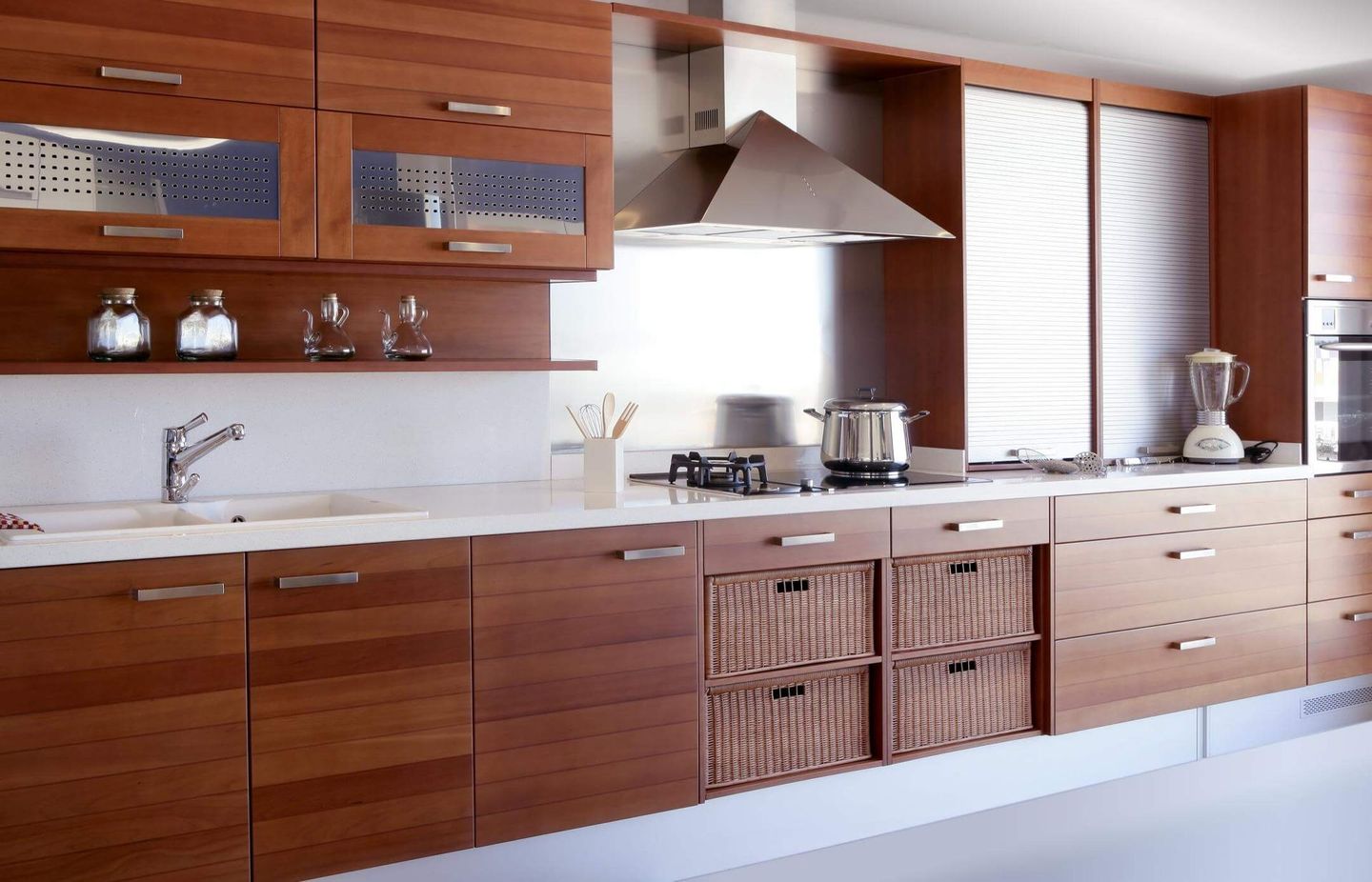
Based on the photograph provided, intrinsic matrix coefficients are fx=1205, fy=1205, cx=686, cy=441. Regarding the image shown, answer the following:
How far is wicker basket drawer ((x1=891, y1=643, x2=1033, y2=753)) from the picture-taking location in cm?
312

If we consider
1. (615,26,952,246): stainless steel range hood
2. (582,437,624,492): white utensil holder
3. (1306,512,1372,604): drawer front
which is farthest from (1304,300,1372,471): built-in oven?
(582,437,624,492): white utensil holder

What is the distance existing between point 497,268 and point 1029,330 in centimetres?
173

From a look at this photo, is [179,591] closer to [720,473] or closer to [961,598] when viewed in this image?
[720,473]

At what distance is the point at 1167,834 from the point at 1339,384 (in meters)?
3.99

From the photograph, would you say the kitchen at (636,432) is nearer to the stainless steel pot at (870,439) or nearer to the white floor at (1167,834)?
the stainless steel pot at (870,439)

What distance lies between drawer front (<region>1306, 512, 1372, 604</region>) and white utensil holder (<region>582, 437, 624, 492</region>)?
90.7 inches

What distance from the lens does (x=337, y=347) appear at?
2.88m

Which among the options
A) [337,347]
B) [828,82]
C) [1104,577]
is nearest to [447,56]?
[337,347]

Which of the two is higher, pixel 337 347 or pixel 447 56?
pixel 447 56

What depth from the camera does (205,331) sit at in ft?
8.96

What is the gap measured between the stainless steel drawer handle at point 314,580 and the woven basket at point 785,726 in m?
0.91

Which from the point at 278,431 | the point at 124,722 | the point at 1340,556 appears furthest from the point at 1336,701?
the point at 124,722

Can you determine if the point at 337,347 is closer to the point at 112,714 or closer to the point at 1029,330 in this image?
the point at 112,714

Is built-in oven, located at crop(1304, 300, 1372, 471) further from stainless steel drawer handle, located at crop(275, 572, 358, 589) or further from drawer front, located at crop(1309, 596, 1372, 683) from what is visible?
stainless steel drawer handle, located at crop(275, 572, 358, 589)
